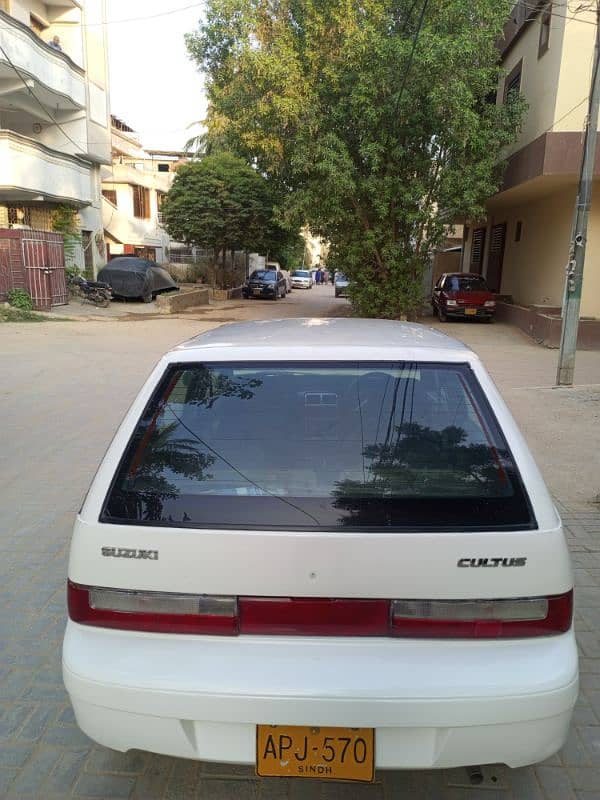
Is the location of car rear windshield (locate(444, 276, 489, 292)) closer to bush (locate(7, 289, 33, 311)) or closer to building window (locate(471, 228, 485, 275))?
building window (locate(471, 228, 485, 275))

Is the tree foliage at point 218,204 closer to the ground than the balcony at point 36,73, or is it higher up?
closer to the ground

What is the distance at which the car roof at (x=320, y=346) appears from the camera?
213 centimetres

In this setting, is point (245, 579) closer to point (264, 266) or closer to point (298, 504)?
point (298, 504)

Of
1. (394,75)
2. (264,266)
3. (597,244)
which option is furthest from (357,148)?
(264,266)

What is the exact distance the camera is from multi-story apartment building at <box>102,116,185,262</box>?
1305 inches

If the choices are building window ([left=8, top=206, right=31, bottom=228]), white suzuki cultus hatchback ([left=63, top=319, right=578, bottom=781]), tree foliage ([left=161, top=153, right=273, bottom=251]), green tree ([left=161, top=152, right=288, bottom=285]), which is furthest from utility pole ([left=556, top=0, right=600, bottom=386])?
tree foliage ([left=161, top=153, right=273, bottom=251])

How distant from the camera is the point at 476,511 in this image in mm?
1807

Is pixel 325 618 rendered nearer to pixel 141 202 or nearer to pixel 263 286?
pixel 263 286

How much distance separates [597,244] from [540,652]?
15.2 m

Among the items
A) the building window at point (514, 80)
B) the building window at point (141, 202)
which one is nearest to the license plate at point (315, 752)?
the building window at point (514, 80)

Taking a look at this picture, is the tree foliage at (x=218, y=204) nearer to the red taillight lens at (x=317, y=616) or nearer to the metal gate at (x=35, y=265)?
the metal gate at (x=35, y=265)

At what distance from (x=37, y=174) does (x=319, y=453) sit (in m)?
21.2

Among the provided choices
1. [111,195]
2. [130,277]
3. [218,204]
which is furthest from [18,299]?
[111,195]

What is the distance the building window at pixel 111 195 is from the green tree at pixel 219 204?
24.4 feet
